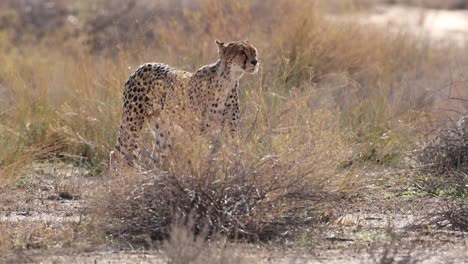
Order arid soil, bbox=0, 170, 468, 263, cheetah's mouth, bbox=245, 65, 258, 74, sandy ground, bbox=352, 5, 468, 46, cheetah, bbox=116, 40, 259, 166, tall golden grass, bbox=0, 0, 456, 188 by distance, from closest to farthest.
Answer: arid soil, bbox=0, 170, 468, 263 → cheetah, bbox=116, 40, 259, 166 → cheetah's mouth, bbox=245, 65, 258, 74 → tall golden grass, bbox=0, 0, 456, 188 → sandy ground, bbox=352, 5, 468, 46

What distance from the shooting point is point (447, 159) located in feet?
34.1

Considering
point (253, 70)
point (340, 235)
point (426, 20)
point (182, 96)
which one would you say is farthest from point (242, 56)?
point (426, 20)

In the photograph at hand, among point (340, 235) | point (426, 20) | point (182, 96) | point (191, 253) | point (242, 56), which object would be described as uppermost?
point (242, 56)

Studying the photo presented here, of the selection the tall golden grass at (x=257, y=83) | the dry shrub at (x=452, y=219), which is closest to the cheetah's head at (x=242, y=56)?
the tall golden grass at (x=257, y=83)

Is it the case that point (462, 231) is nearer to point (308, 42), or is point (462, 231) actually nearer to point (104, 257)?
point (104, 257)

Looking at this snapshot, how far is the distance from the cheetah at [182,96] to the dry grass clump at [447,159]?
198 centimetres

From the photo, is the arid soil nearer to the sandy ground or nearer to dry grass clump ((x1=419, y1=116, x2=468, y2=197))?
dry grass clump ((x1=419, y1=116, x2=468, y2=197))

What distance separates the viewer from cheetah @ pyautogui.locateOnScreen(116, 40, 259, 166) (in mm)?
8867

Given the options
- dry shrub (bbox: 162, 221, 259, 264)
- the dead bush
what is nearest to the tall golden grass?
the dead bush

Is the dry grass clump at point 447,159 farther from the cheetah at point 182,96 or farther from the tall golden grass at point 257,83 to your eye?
the cheetah at point 182,96

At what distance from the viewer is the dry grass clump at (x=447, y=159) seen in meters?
9.82

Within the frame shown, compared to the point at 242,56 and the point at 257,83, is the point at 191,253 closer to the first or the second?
the point at 257,83

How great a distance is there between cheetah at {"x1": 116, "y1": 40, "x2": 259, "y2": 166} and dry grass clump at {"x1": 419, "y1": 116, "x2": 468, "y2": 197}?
1.98m

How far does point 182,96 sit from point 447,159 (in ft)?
9.85
